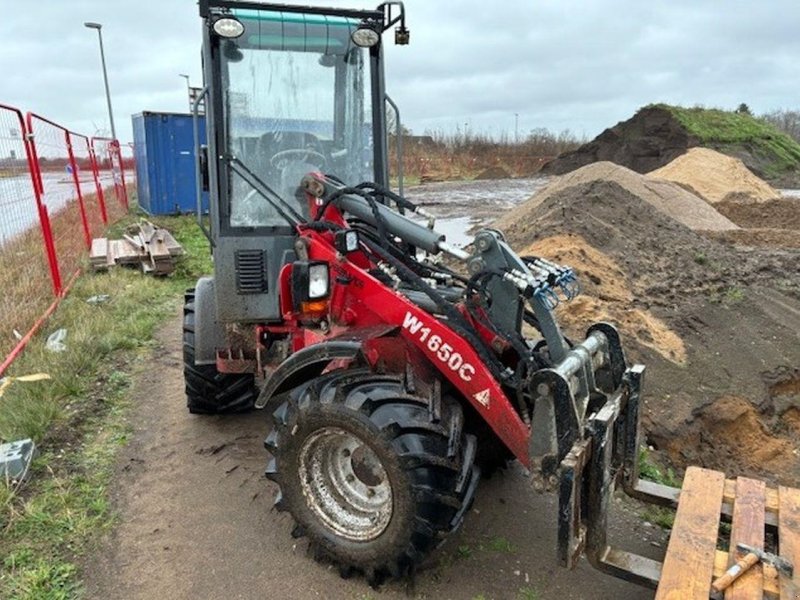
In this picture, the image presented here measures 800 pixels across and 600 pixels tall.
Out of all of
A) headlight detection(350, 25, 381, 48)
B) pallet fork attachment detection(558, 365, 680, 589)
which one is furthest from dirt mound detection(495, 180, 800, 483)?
headlight detection(350, 25, 381, 48)

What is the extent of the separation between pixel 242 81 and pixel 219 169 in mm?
547

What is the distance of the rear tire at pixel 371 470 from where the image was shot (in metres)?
2.78

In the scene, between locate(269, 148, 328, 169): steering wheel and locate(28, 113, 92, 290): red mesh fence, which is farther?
locate(28, 113, 92, 290): red mesh fence

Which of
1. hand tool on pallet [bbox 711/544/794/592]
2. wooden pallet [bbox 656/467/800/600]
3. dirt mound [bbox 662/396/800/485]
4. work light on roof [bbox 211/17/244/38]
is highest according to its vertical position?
work light on roof [bbox 211/17/244/38]

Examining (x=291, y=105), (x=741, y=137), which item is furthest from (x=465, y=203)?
(x=291, y=105)

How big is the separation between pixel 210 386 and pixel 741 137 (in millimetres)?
28333

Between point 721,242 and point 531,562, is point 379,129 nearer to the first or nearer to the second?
point 531,562

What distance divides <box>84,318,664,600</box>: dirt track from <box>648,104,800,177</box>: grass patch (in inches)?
1059

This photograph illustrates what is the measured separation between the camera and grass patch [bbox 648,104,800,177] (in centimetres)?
2706

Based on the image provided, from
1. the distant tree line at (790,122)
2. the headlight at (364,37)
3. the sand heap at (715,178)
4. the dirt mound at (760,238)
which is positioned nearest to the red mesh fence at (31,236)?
the headlight at (364,37)

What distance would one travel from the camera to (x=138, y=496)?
3871 millimetres

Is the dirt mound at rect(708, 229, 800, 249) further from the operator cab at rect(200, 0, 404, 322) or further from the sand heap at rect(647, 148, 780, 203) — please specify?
the operator cab at rect(200, 0, 404, 322)

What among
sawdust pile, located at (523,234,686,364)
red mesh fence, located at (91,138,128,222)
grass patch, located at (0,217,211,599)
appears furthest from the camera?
red mesh fence, located at (91,138,128,222)

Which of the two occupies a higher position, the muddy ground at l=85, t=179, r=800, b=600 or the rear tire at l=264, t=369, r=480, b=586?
the rear tire at l=264, t=369, r=480, b=586
